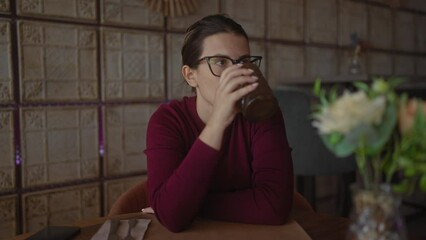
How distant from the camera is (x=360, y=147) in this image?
54cm

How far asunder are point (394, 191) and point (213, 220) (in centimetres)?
64

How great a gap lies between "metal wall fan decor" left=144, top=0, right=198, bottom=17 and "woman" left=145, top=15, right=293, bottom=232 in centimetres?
116

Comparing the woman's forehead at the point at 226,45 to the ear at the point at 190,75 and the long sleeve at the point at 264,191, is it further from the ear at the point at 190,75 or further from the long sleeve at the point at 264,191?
the long sleeve at the point at 264,191

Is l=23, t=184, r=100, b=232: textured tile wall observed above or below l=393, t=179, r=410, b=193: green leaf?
below

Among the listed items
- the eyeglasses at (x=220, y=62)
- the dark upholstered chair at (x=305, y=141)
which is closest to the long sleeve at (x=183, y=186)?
the eyeglasses at (x=220, y=62)

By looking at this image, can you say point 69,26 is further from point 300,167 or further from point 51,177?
point 300,167

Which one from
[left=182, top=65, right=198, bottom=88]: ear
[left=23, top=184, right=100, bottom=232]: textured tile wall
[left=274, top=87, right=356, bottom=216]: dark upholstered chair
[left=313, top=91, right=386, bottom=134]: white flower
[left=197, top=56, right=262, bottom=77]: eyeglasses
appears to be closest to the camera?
[left=313, top=91, right=386, bottom=134]: white flower

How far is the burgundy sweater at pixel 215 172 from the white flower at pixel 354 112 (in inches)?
20.5

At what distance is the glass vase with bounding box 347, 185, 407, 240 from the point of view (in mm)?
519

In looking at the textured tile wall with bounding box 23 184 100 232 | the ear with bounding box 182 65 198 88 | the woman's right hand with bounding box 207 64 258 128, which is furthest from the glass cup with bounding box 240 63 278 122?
the textured tile wall with bounding box 23 184 100 232

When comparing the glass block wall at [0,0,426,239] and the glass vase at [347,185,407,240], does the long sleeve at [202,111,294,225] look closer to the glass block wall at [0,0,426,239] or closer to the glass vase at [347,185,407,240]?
the glass vase at [347,185,407,240]

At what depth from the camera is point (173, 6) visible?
2.52 meters

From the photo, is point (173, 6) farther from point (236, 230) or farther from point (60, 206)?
point (236, 230)

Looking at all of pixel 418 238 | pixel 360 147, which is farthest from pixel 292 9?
pixel 360 147
